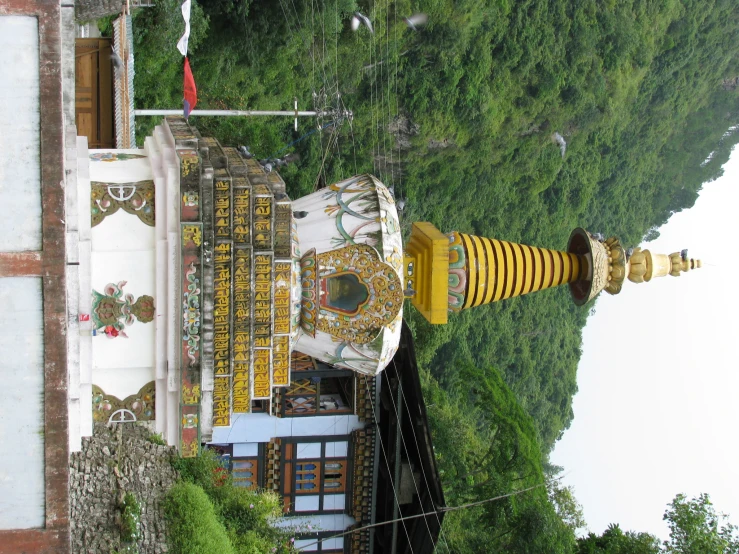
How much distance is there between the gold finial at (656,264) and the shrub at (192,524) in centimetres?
917

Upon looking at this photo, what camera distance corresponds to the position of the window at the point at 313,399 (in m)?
18.7

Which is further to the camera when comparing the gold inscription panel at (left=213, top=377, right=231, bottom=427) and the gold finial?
the gold finial

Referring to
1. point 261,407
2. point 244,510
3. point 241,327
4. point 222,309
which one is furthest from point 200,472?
point 222,309

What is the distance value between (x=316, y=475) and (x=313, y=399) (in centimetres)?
193

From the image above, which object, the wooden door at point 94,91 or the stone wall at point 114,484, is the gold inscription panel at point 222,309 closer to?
the stone wall at point 114,484

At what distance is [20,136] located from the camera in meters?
8.05

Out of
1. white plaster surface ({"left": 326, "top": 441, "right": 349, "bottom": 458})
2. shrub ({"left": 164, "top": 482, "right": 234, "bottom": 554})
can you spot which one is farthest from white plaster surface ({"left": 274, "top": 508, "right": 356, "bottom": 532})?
shrub ({"left": 164, "top": 482, "right": 234, "bottom": 554})

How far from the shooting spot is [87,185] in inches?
350

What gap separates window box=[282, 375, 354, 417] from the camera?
18688 millimetres

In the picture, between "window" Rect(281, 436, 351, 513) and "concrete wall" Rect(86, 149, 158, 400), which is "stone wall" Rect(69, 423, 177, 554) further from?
"concrete wall" Rect(86, 149, 158, 400)

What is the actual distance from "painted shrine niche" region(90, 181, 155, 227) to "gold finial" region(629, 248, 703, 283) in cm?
838

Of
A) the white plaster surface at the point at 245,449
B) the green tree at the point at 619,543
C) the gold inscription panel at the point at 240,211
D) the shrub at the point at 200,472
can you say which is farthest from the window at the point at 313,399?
the gold inscription panel at the point at 240,211

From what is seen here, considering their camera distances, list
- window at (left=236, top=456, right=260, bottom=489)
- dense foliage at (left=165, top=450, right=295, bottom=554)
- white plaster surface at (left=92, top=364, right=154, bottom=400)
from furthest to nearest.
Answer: window at (left=236, top=456, right=260, bottom=489)
dense foliage at (left=165, top=450, right=295, bottom=554)
white plaster surface at (left=92, top=364, right=154, bottom=400)

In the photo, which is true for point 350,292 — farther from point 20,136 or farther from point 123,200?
point 20,136
